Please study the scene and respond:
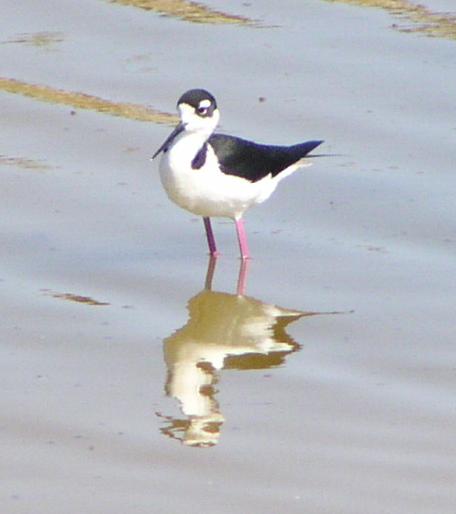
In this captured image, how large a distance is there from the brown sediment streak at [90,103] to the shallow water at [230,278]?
27 mm

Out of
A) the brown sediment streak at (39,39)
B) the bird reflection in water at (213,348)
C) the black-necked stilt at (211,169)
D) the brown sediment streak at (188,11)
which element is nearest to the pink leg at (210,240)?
the black-necked stilt at (211,169)

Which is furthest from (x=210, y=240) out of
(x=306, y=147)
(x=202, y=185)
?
(x=306, y=147)

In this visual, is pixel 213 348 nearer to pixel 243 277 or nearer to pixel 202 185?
pixel 243 277

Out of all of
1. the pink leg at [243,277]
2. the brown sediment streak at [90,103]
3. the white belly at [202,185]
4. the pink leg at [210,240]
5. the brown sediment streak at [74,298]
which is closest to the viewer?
the brown sediment streak at [74,298]

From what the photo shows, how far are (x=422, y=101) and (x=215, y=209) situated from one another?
2352 millimetres

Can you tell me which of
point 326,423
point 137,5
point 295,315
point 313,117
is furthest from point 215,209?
point 137,5

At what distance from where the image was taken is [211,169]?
333 inches

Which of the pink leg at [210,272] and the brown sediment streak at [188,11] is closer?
the pink leg at [210,272]

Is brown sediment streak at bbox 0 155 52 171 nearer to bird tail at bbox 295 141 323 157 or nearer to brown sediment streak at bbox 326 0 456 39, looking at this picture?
bird tail at bbox 295 141 323 157

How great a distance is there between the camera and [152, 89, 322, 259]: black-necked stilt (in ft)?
27.2

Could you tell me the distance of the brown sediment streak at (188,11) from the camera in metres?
11.9

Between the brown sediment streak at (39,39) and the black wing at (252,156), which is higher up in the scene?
the brown sediment streak at (39,39)

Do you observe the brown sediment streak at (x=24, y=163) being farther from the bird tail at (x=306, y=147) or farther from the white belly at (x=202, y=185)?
the bird tail at (x=306, y=147)

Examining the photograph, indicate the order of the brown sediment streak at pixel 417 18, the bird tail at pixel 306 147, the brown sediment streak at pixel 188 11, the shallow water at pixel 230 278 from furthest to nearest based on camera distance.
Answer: the brown sediment streak at pixel 188 11, the brown sediment streak at pixel 417 18, the bird tail at pixel 306 147, the shallow water at pixel 230 278
